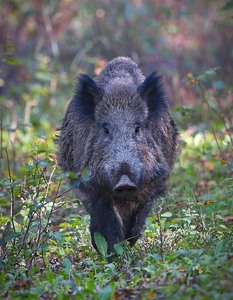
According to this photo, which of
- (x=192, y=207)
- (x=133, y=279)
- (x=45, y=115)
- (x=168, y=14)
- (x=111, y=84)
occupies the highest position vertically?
(x=168, y=14)

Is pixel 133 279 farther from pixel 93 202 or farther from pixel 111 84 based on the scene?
pixel 111 84

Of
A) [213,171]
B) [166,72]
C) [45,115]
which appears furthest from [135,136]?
[166,72]

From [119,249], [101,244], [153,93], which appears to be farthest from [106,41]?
[119,249]

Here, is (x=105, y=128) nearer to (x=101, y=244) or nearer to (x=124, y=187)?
Result: (x=124, y=187)

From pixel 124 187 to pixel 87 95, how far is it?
1.28 metres

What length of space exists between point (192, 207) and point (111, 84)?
51.8 inches

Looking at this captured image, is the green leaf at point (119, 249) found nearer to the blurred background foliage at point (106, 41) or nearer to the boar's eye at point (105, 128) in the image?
the boar's eye at point (105, 128)

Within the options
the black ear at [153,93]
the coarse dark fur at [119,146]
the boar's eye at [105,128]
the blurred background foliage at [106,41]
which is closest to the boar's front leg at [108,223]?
the coarse dark fur at [119,146]

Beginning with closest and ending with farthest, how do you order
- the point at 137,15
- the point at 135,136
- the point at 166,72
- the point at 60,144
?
1. the point at 135,136
2. the point at 60,144
3. the point at 166,72
4. the point at 137,15

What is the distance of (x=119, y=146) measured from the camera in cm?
562

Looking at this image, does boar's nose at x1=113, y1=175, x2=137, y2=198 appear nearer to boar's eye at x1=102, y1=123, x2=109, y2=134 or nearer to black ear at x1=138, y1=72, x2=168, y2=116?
boar's eye at x1=102, y1=123, x2=109, y2=134

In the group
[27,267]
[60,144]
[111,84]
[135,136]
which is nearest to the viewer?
[27,267]

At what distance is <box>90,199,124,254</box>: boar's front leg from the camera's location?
576 centimetres

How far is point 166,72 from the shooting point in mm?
14227
